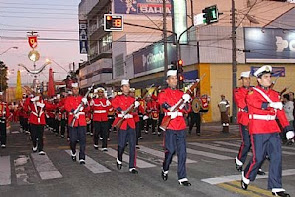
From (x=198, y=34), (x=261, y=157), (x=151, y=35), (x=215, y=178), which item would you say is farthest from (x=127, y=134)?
(x=151, y=35)

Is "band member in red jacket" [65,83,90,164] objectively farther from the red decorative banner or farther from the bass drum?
the red decorative banner

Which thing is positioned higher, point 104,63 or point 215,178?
point 104,63

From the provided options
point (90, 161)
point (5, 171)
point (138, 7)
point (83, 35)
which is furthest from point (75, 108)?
point (83, 35)

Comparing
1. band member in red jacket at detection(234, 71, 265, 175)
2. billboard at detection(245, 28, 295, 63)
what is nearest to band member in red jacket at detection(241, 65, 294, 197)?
band member in red jacket at detection(234, 71, 265, 175)

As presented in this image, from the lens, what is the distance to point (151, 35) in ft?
180

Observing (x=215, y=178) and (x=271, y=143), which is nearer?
(x=271, y=143)

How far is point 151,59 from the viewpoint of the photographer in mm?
38219

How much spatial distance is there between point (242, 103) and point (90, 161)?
4.60 metres

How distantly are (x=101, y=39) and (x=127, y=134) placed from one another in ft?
190

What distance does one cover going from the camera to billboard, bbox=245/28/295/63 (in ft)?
101

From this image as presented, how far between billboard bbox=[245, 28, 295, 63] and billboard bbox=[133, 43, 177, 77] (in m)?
6.09

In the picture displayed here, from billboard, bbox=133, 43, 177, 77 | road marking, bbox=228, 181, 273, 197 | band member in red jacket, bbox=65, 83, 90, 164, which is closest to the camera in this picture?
road marking, bbox=228, 181, 273, 197

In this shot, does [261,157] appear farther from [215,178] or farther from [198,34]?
[198,34]

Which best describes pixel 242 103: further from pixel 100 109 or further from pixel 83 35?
pixel 83 35
